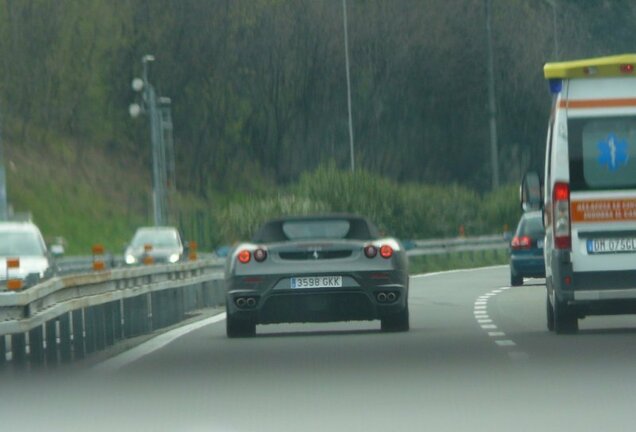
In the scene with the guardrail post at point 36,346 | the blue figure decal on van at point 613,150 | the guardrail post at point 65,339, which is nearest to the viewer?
the guardrail post at point 36,346

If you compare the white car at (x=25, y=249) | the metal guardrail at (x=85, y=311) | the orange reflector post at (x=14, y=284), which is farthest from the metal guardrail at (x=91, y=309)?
the white car at (x=25, y=249)

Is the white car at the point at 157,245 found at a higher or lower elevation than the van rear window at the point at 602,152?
lower

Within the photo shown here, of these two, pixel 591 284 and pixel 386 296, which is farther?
pixel 386 296

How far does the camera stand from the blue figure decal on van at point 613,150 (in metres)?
22.5

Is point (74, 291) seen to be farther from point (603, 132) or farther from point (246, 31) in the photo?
point (246, 31)

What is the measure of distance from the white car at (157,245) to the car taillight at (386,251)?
30.5 meters

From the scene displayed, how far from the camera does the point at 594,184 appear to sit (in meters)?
22.4

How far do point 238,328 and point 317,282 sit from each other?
1226 millimetres

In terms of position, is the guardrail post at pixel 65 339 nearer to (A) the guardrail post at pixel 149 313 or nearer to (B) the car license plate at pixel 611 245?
(A) the guardrail post at pixel 149 313

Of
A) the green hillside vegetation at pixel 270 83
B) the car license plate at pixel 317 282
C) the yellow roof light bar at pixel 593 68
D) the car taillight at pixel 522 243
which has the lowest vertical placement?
the car taillight at pixel 522 243

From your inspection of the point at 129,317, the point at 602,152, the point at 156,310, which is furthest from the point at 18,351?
the point at 156,310

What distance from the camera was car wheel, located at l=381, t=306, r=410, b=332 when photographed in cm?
2378

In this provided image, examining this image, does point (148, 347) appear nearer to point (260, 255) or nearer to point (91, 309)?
point (91, 309)

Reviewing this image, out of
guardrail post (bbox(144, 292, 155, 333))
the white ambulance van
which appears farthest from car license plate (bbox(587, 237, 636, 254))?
guardrail post (bbox(144, 292, 155, 333))
